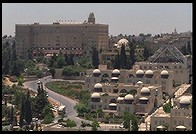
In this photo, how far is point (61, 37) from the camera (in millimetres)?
23656

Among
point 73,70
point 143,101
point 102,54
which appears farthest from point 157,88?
point 102,54

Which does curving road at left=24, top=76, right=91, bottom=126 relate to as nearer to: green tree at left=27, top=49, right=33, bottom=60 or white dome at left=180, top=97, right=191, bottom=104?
white dome at left=180, top=97, right=191, bottom=104

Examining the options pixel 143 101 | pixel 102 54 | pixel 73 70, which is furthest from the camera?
pixel 102 54

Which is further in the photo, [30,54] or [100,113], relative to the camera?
[30,54]

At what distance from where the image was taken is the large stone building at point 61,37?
23281 mm

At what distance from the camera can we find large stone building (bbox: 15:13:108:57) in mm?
23281

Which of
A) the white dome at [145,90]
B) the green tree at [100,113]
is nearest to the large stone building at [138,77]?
the white dome at [145,90]

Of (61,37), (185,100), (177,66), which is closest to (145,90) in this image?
(185,100)

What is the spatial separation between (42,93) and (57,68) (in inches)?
205

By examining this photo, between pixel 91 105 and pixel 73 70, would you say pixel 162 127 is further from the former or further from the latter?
pixel 73 70

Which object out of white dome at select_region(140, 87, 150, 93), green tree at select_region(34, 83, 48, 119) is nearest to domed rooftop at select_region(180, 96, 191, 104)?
white dome at select_region(140, 87, 150, 93)

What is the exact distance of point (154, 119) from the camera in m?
10.1

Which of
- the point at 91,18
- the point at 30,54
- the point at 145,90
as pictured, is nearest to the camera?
the point at 145,90

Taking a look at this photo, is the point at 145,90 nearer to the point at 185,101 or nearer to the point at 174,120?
the point at 185,101
